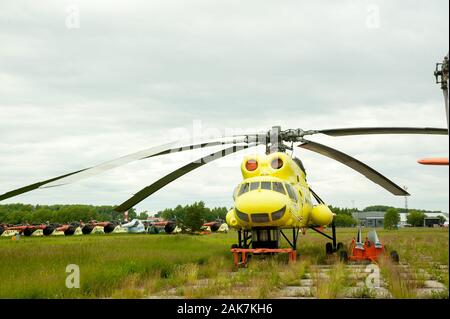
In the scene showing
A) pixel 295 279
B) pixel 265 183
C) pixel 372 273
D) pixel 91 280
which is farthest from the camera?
pixel 265 183

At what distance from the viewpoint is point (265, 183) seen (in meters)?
14.7

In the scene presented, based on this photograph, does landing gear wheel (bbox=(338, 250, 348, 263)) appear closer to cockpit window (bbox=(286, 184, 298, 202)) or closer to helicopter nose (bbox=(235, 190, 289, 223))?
cockpit window (bbox=(286, 184, 298, 202))

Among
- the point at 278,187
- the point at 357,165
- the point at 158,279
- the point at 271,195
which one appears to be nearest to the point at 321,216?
the point at 357,165

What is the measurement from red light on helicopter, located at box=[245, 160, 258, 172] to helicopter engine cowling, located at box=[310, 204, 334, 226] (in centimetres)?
364

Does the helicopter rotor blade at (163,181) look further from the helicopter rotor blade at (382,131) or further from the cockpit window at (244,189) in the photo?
the helicopter rotor blade at (382,131)

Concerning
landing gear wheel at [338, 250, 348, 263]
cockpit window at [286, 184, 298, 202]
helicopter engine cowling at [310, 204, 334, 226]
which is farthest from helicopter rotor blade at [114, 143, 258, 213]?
landing gear wheel at [338, 250, 348, 263]

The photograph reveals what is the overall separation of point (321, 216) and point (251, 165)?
3961mm

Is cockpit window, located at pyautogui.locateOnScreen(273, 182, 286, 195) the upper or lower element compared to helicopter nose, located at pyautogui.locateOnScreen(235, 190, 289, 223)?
upper

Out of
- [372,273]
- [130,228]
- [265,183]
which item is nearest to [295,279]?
[372,273]

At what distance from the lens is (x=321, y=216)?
1812 centimetres

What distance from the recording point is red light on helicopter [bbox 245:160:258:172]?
1608 cm

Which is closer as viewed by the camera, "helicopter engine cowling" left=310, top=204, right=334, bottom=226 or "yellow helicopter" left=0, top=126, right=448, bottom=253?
"yellow helicopter" left=0, top=126, right=448, bottom=253
